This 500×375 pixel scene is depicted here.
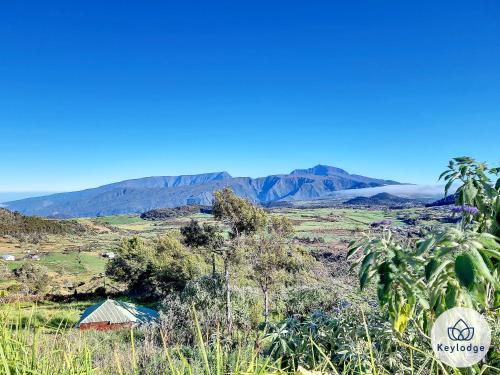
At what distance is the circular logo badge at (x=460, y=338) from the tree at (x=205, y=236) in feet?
66.1

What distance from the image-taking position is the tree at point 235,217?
63.9 ft

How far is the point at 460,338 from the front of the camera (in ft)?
4.46

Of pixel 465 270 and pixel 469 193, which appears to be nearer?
pixel 465 270

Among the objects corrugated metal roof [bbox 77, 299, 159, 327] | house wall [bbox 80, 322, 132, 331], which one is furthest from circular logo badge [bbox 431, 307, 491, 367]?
house wall [bbox 80, 322, 132, 331]

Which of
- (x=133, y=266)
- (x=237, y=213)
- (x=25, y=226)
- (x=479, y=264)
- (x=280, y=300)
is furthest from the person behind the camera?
(x=25, y=226)

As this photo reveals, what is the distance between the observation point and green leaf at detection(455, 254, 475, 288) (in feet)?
3.22

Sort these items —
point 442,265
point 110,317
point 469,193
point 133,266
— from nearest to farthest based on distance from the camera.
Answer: point 442,265
point 469,193
point 110,317
point 133,266

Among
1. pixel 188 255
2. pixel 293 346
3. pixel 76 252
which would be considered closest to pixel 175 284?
pixel 188 255

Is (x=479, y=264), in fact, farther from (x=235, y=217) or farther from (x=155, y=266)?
→ (x=155, y=266)

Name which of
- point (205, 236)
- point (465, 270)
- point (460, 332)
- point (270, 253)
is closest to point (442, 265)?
point (465, 270)

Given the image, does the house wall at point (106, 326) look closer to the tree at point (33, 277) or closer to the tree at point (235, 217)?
the tree at point (235, 217)

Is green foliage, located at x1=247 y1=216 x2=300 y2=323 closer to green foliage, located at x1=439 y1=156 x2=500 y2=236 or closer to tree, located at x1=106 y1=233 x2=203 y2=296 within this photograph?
tree, located at x1=106 y1=233 x2=203 y2=296

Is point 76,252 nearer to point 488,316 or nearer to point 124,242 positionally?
point 124,242

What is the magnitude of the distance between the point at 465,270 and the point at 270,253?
18.4m
